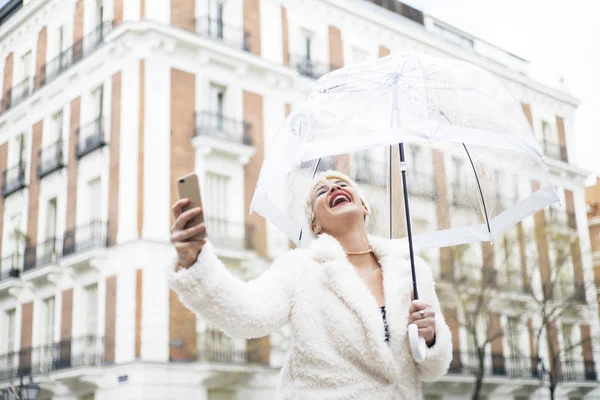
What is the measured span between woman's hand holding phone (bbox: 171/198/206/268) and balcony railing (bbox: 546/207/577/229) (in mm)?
24995

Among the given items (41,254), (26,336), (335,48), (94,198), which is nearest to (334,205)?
(94,198)

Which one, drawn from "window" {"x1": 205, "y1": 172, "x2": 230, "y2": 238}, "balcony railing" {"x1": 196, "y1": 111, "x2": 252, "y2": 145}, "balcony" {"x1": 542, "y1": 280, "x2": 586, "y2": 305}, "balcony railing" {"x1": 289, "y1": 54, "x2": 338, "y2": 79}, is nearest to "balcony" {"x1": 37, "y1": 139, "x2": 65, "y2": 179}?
"balcony railing" {"x1": 196, "y1": 111, "x2": 252, "y2": 145}

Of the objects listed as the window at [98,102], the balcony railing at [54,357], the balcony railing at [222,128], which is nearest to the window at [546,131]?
the balcony railing at [222,128]

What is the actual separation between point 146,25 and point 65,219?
5.57m

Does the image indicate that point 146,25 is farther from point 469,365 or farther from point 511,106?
point 511,106

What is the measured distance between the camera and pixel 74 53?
856 inches

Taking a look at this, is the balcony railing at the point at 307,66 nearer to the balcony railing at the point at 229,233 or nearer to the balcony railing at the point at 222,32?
the balcony railing at the point at 222,32

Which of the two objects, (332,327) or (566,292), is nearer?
(332,327)

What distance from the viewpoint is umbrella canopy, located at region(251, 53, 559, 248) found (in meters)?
3.42

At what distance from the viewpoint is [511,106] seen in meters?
3.82

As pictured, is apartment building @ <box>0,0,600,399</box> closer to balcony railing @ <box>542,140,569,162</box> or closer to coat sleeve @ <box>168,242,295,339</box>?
balcony railing @ <box>542,140,569,162</box>

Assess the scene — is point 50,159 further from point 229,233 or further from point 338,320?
point 338,320

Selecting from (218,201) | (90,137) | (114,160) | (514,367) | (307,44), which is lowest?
(514,367)

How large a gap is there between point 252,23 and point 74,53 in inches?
196
